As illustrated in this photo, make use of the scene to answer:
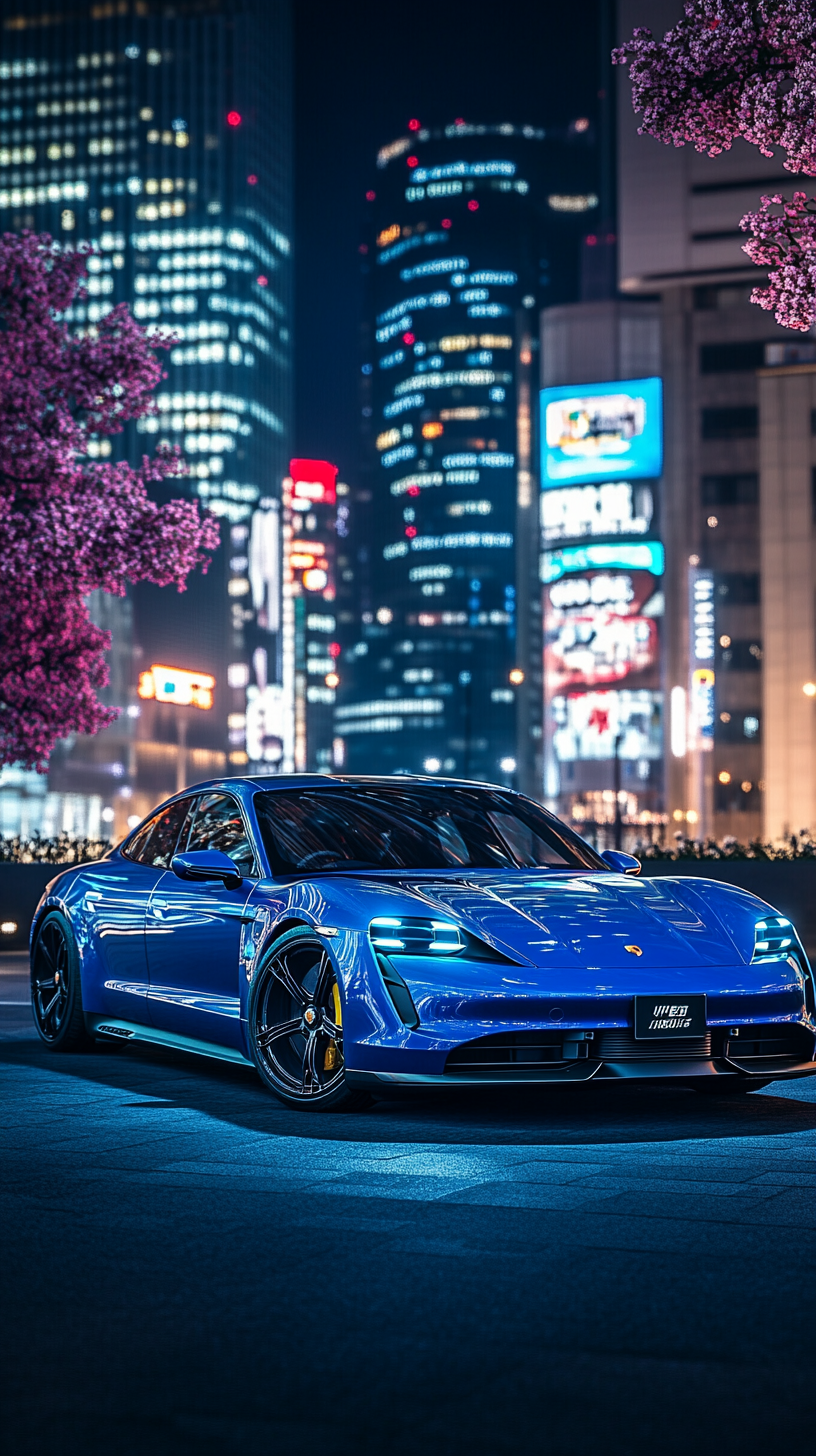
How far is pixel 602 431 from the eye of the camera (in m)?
87.2

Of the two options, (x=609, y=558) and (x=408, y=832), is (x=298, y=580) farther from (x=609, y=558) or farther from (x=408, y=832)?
(x=408, y=832)

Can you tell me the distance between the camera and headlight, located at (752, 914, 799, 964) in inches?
275

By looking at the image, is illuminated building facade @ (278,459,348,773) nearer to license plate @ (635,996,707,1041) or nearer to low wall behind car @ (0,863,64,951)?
low wall behind car @ (0,863,64,951)

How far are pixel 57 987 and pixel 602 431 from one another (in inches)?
3166

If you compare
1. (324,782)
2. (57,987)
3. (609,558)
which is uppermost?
(609,558)

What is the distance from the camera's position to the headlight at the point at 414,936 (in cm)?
659

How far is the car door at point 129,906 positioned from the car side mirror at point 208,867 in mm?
668

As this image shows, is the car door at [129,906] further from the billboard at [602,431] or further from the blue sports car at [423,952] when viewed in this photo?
the billboard at [602,431]

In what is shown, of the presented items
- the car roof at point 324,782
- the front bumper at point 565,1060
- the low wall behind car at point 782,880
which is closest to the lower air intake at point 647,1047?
the front bumper at point 565,1060

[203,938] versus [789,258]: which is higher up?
[789,258]

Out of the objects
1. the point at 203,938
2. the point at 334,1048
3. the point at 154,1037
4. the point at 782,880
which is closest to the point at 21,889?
the point at 782,880

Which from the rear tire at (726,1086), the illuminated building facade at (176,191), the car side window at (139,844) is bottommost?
the rear tire at (726,1086)

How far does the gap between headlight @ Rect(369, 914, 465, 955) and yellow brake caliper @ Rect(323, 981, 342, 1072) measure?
0.95ft

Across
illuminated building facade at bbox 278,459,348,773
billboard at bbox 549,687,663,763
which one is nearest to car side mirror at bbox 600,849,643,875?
billboard at bbox 549,687,663,763
